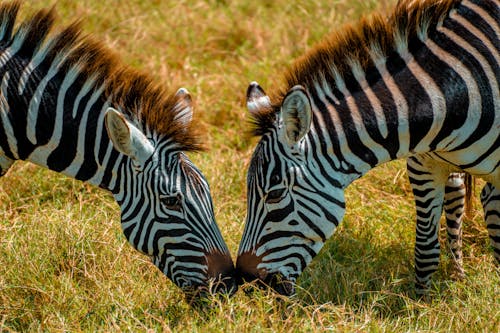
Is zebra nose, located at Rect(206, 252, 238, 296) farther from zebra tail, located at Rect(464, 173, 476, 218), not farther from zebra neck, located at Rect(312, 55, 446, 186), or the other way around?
zebra tail, located at Rect(464, 173, 476, 218)

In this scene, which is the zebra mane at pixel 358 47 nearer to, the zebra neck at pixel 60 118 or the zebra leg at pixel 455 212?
the zebra neck at pixel 60 118

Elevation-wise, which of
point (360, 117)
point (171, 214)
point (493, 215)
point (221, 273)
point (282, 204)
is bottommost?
point (221, 273)

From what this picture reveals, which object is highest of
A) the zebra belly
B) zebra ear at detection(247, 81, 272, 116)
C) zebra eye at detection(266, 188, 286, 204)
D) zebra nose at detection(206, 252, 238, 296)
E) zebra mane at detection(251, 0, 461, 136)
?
zebra mane at detection(251, 0, 461, 136)

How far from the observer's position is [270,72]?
1021 centimetres

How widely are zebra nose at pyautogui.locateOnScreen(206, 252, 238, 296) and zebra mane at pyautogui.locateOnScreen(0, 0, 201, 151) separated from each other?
78cm

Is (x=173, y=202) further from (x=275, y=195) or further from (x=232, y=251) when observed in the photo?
(x=232, y=251)

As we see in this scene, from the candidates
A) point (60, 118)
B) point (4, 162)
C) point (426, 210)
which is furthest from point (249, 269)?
point (4, 162)

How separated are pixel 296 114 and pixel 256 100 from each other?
528mm

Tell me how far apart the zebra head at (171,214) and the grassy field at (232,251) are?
237 millimetres

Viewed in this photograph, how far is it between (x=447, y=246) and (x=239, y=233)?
75.1 inches

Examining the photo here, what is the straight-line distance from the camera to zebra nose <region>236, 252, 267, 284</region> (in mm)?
5801

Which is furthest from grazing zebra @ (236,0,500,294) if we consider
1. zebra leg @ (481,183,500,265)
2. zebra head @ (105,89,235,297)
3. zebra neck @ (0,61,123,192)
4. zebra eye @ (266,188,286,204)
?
zebra neck @ (0,61,123,192)

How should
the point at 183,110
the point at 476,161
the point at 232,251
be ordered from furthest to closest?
1. the point at 232,251
2. the point at 476,161
3. the point at 183,110

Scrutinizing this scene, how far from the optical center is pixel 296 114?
551cm
